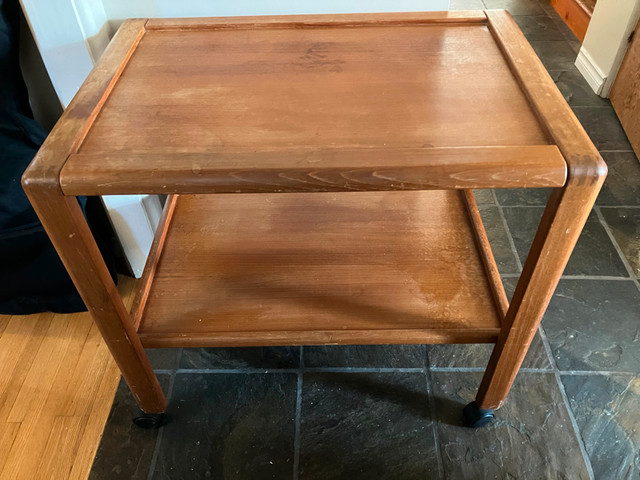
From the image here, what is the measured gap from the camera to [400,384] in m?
1.02

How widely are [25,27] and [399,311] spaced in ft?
2.77

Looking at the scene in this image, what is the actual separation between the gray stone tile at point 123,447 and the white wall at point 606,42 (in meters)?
1.80

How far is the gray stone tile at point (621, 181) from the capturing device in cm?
144

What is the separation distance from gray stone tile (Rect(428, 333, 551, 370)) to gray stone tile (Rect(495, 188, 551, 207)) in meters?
0.48

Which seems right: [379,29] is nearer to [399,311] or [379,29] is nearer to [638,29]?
[399,311]

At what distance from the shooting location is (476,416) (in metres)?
0.92

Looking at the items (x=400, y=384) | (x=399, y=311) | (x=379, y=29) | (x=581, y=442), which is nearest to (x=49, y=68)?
(x=379, y=29)

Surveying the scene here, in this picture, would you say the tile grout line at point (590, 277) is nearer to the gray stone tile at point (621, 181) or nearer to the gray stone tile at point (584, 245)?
the gray stone tile at point (584, 245)

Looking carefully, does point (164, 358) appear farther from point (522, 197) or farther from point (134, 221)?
point (522, 197)

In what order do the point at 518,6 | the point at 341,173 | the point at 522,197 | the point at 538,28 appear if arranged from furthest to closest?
1. the point at 518,6
2. the point at 538,28
3. the point at 522,197
4. the point at 341,173

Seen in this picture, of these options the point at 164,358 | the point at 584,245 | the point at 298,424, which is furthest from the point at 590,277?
the point at 164,358

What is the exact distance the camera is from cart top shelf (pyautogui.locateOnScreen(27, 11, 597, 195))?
0.58 metres

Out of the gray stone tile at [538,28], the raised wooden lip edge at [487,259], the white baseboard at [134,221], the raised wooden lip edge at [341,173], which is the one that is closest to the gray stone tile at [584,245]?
the raised wooden lip edge at [487,259]

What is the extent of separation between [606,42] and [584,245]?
92 cm
